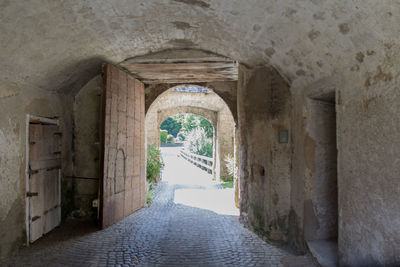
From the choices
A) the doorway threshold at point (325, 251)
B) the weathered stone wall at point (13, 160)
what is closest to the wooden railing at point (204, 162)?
the doorway threshold at point (325, 251)

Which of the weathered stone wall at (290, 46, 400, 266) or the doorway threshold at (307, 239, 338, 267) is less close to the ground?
the weathered stone wall at (290, 46, 400, 266)

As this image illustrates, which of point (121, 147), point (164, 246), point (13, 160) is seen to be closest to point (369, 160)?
point (164, 246)

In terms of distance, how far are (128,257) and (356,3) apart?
11.9 feet

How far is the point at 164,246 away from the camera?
12.9ft

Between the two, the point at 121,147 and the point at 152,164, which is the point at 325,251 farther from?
the point at 152,164

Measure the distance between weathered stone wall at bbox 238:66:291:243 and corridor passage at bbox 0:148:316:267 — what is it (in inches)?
14.3

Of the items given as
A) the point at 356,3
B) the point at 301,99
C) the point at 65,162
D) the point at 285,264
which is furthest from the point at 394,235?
the point at 65,162

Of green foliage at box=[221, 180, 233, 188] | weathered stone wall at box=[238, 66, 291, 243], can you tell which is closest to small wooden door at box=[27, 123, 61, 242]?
weathered stone wall at box=[238, 66, 291, 243]

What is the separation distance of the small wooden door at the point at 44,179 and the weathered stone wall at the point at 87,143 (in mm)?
461

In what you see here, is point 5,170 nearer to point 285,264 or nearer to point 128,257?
point 128,257

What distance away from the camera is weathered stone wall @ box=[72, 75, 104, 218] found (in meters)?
5.33

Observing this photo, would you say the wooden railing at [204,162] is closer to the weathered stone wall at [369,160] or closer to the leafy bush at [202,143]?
the leafy bush at [202,143]

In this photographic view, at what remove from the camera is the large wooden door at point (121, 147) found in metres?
4.58

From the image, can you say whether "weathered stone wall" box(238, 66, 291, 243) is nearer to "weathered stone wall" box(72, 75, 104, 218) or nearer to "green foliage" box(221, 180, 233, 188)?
"weathered stone wall" box(72, 75, 104, 218)
